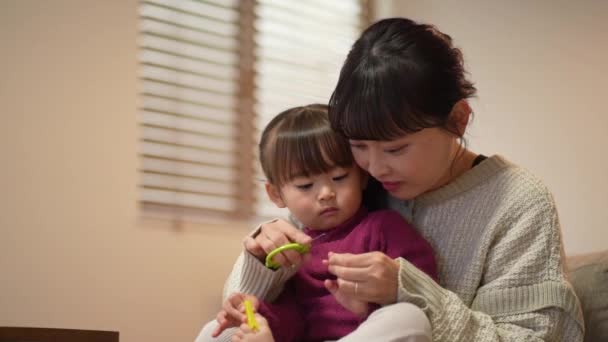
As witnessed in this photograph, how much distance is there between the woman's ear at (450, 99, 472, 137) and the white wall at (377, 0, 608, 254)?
889 mm

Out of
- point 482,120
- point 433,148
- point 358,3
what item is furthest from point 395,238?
point 358,3

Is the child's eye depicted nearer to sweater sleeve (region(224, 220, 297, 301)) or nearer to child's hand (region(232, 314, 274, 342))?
sweater sleeve (region(224, 220, 297, 301))

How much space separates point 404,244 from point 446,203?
0.14 m

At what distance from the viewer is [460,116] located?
1.24 metres

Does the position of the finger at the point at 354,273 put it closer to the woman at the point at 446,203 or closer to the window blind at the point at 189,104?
the woman at the point at 446,203

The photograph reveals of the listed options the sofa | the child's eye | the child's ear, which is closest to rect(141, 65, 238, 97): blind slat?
the child's ear

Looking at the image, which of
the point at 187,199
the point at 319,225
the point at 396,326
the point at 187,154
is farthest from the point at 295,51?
the point at 396,326

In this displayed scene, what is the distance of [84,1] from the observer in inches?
83.7

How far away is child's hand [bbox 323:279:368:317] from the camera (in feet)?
3.53

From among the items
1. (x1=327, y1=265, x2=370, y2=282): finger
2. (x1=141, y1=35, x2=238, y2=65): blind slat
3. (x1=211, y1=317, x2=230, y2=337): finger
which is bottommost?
(x1=211, y1=317, x2=230, y2=337): finger

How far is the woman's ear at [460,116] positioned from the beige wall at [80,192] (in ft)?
3.90

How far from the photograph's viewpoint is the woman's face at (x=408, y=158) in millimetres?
1192

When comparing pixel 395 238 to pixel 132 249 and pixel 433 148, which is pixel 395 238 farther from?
pixel 132 249

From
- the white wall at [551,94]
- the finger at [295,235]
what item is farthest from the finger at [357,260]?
the white wall at [551,94]
